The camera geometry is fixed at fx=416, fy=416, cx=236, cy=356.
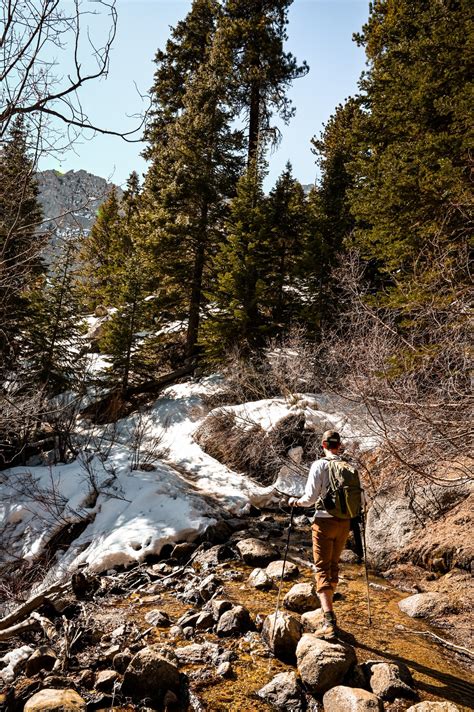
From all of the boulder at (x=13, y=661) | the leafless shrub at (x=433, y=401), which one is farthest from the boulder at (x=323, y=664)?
the boulder at (x=13, y=661)

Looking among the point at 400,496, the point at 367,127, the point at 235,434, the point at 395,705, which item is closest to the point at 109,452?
the point at 235,434

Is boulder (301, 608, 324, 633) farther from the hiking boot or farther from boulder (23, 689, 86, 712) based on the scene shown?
boulder (23, 689, 86, 712)

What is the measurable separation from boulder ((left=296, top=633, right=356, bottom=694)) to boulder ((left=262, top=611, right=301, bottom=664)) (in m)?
0.27

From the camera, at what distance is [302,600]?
5328 millimetres

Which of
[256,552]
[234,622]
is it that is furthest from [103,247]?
[234,622]

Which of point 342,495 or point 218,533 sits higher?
point 342,495

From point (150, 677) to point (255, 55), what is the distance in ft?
76.4

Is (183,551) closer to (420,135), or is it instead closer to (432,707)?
(432,707)

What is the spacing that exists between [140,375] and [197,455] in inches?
253

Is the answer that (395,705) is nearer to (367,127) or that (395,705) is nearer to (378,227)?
(378,227)

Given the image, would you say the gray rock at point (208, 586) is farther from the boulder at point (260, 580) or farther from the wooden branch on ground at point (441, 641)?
the wooden branch on ground at point (441, 641)

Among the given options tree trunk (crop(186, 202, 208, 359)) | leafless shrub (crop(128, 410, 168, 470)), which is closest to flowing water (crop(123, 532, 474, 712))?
leafless shrub (crop(128, 410, 168, 470))

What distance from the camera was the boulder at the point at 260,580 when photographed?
5977 mm

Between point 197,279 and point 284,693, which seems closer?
point 284,693
